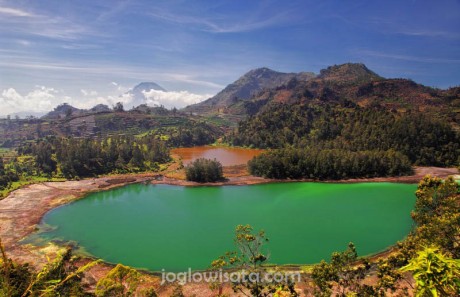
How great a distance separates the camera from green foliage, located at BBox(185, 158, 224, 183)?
74.7m

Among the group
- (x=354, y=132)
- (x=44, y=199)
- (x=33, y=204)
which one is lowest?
(x=33, y=204)

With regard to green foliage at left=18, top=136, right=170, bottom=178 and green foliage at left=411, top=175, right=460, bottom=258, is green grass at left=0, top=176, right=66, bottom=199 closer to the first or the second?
green foliage at left=18, top=136, right=170, bottom=178

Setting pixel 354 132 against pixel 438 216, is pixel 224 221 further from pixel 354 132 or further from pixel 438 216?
pixel 354 132

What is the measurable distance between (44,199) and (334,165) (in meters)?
64.0

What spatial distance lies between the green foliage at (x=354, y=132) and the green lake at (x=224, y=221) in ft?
81.9

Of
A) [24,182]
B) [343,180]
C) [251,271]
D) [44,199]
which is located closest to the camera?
[251,271]

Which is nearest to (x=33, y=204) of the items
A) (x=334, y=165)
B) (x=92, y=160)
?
(x=92, y=160)

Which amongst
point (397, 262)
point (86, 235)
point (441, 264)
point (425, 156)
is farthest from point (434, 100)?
point (441, 264)

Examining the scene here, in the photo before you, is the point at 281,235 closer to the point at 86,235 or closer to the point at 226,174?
the point at 86,235

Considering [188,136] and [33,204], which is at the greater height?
[188,136]

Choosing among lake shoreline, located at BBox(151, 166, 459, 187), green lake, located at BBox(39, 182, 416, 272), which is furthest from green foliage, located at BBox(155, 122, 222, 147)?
green lake, located at BBox(39, 182, 416, 272)

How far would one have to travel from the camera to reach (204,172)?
7481cm

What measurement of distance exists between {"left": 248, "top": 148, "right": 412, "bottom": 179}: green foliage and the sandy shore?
2.99 m

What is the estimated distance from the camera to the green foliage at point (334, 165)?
7369cm
